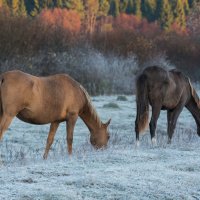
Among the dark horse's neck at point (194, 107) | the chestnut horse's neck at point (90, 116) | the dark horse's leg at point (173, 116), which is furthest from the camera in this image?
the dark horse's neck at point (194, 107)

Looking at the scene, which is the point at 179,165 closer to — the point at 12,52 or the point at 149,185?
the point at 149,185

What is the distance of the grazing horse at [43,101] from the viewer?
9727mm

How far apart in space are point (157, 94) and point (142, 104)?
38 centimetres

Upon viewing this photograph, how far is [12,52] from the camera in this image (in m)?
29.7

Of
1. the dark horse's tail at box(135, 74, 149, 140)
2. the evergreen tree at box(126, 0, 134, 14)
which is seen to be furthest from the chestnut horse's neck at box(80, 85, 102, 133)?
the evergreen tree at box(126, 0, 134, 14)

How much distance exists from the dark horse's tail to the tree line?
7230 centimetres

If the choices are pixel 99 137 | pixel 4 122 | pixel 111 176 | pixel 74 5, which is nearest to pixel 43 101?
pixel 4 122

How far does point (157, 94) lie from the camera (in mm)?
12742

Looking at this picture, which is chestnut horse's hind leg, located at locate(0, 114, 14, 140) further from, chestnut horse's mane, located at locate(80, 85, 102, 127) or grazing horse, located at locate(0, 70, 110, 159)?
chestnut horse's mane, located at locate(80, 85, 102, 127)

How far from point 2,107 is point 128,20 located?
90.7 meters

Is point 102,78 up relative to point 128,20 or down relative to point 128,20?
up

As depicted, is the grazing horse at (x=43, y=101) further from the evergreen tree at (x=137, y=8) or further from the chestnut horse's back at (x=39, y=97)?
the evergreen tree at (x=137, y=8)

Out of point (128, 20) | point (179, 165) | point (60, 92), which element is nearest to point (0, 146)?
point (60, 92)

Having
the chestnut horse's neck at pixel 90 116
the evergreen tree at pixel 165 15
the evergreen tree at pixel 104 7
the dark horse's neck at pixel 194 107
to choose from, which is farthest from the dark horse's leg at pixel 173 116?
the evergreen tree at pixel 104 7
